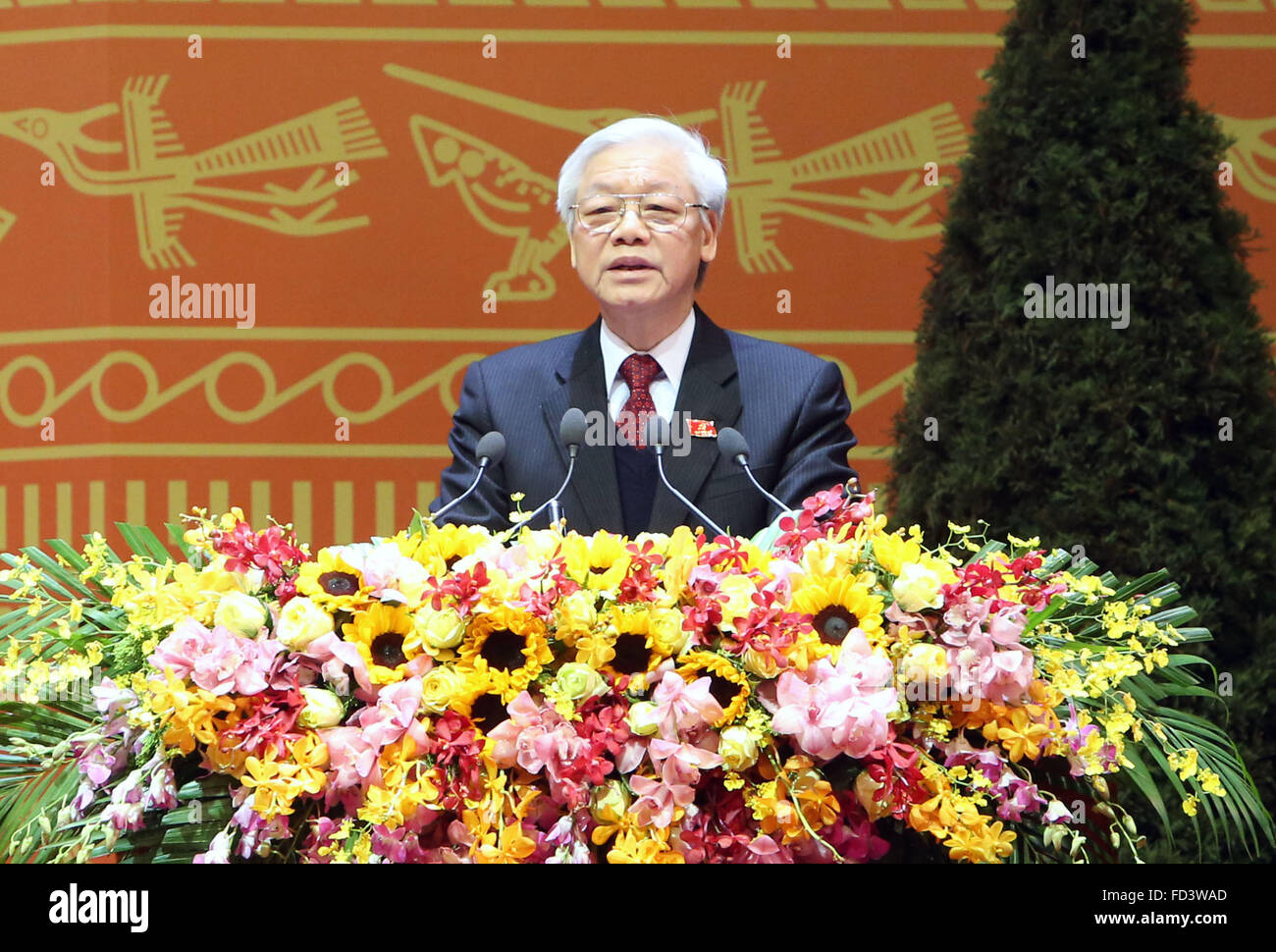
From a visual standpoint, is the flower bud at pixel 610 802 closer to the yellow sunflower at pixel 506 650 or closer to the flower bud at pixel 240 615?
the yellow sunflower at pixel 506 650

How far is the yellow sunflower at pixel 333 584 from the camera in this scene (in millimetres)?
1516

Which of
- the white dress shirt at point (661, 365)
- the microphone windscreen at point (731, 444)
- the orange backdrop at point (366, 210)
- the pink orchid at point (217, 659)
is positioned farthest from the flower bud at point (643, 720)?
the orange backdrop at point (366, 210)

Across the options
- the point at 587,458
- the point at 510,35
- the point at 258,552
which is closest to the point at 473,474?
the point at 587,458

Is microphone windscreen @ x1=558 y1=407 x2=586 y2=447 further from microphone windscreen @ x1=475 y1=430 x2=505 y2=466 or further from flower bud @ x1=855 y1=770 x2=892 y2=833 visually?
flower bud @ x1=855 y1=770 x2=892 y2=833

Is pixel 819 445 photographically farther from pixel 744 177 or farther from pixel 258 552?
pixel 744 177

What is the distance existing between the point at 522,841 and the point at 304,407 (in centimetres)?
303

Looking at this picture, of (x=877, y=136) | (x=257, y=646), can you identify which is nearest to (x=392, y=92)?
(x=877, y=136)

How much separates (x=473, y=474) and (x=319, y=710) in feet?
3.09

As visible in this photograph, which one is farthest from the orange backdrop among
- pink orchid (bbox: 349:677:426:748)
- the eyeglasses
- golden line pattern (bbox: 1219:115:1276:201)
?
pink orchid (bbox: 349:677:426:748)

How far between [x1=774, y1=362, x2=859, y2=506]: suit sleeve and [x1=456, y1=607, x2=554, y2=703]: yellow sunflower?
0.89 m

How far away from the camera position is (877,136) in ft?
13.8

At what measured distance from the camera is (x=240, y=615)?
4.92 ft

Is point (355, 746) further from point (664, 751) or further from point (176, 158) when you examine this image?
point (176, 158)

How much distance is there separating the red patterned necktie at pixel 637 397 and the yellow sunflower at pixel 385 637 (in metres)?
0.99
